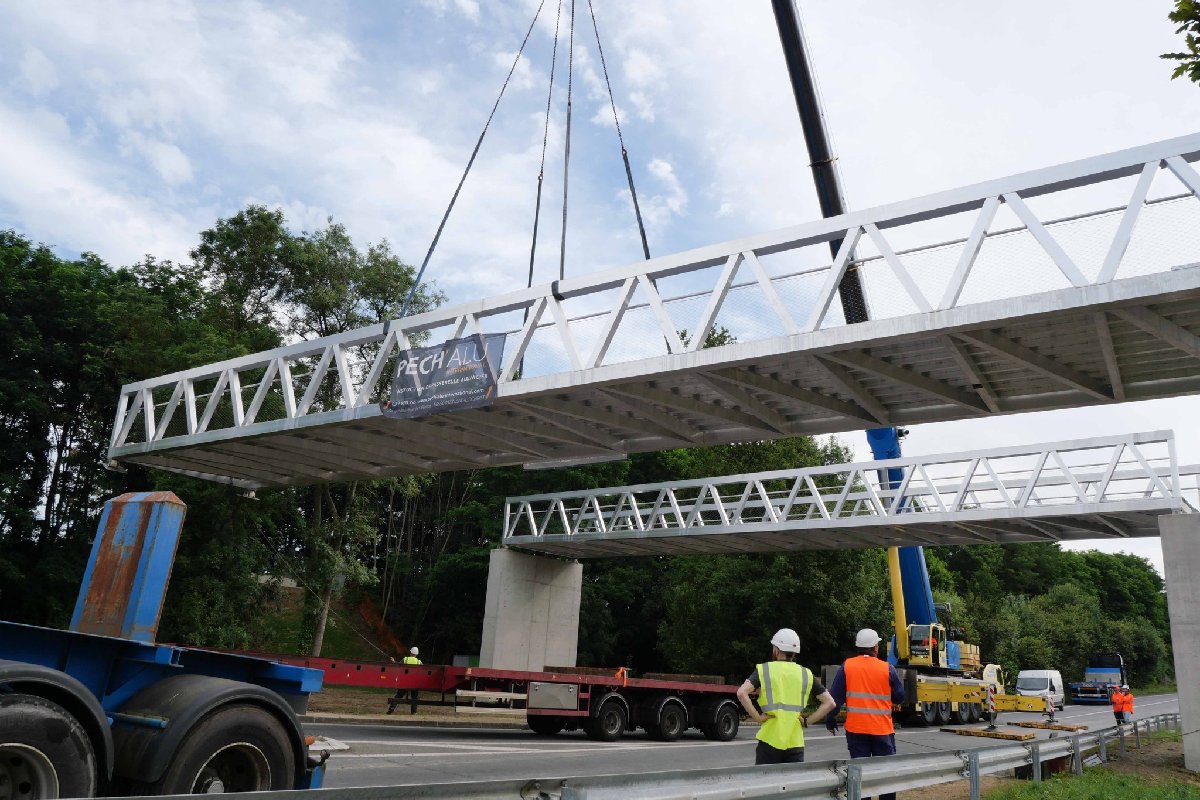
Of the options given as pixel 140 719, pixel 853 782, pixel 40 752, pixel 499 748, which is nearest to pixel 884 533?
pixel 499 748

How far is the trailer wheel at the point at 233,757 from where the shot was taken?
564 centimetres

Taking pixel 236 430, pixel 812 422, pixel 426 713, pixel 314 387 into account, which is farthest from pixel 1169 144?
pixel 426 713

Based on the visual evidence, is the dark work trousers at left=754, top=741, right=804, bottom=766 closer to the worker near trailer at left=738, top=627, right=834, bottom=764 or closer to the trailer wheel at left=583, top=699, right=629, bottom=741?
the worker near trailer at left=738, top=627, right=834, bottom=764

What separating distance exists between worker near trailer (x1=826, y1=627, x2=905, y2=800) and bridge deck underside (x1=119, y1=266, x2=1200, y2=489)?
17.0 feet

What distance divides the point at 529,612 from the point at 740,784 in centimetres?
2619

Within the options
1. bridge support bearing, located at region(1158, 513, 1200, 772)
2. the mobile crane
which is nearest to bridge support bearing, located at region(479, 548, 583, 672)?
the mobile crane

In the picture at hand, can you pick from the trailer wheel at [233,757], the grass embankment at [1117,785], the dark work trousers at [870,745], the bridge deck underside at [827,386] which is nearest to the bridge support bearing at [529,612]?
the bridge deck underside at [827,386]

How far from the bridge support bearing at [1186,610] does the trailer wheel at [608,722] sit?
1031cm

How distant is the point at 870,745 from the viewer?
308 inches

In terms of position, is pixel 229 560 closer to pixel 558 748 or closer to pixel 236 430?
pixel 236 430

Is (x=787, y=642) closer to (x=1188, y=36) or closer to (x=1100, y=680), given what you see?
(x=1188, y=36)

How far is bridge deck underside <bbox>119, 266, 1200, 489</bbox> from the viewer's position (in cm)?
1116

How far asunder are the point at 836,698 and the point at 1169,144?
777cm

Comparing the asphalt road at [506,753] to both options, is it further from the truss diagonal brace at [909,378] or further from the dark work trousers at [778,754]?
the truss diagonal brace at [909,378]
